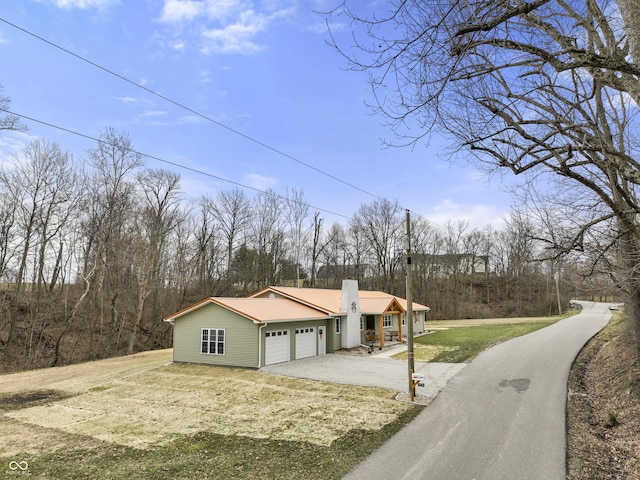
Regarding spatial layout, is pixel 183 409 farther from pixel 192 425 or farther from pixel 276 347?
pixel 276 347

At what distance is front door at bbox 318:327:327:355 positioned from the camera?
2292cm

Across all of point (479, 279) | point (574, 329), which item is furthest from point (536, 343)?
point (479, 279)

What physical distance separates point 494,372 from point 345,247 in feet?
123

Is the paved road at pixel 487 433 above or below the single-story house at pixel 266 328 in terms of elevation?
below

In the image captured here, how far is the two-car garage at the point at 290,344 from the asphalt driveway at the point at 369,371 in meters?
0.43

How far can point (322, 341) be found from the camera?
23.2 meters

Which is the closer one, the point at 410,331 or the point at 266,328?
the point at 410,331

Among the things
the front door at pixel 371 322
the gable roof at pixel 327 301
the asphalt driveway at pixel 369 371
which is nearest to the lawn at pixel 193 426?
the asphalt driveway at pixel 369 371

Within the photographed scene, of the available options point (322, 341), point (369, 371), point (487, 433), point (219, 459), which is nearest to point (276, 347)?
point (322, 341)

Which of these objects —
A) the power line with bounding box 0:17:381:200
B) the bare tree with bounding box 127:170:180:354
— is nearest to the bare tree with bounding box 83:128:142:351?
the bare tree with bounding box 127:170:180:354

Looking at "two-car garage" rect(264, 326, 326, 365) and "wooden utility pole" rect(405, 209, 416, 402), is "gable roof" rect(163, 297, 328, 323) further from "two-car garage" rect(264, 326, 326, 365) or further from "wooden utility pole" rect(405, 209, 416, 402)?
"wooden utility pole" rect(405, 209, 416, 402)

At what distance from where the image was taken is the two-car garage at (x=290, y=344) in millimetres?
19188

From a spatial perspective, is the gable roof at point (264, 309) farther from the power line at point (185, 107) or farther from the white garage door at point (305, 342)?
the power line at point (185, 107)

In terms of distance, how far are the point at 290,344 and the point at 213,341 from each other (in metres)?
3.95
